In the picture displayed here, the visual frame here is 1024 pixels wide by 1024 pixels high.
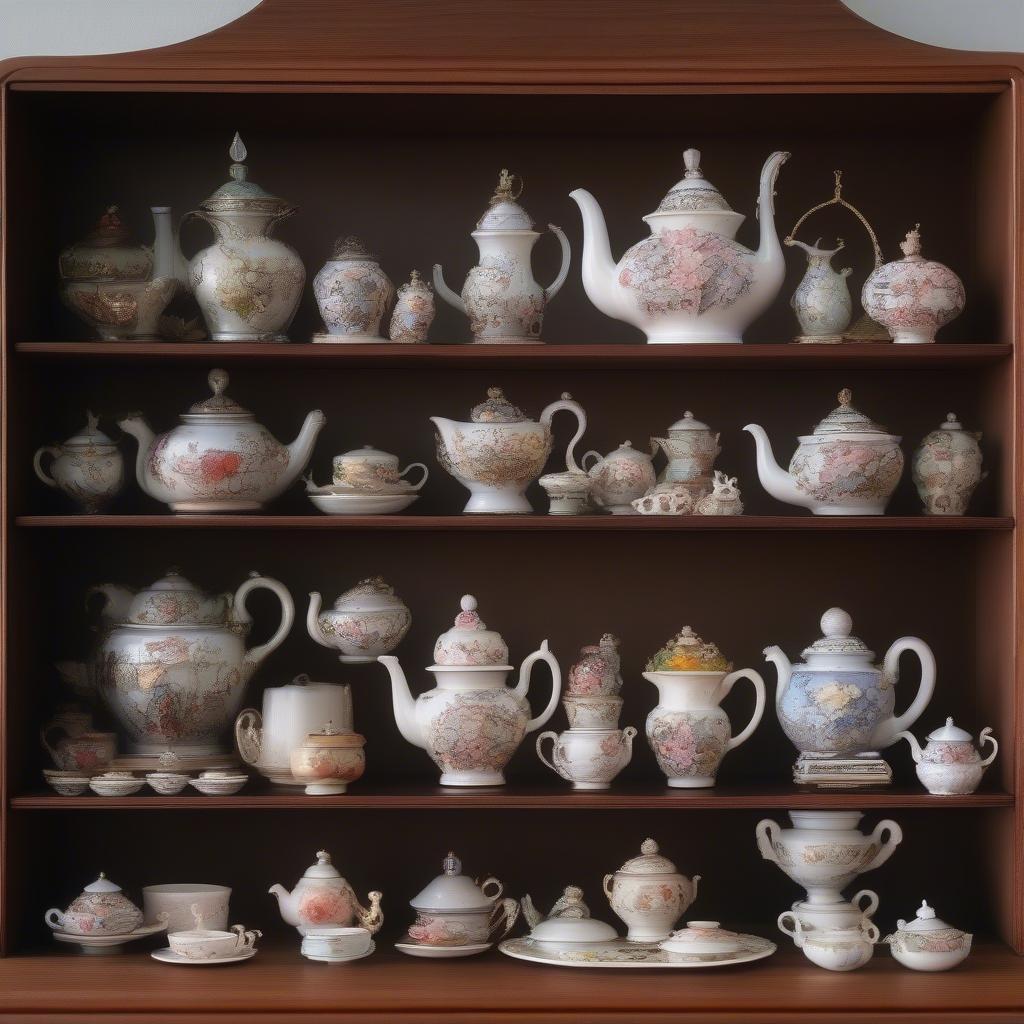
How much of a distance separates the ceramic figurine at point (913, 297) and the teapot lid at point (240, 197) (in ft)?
3.34

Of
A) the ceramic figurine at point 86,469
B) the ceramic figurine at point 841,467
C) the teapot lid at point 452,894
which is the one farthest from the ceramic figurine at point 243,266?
the teapot lid at point 452,894

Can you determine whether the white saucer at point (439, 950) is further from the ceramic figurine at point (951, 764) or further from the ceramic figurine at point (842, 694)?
the ceramic figurine at point (951, 764)

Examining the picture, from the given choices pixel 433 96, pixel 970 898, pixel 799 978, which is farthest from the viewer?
pixel 970 898

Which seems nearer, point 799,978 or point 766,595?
point 799,978

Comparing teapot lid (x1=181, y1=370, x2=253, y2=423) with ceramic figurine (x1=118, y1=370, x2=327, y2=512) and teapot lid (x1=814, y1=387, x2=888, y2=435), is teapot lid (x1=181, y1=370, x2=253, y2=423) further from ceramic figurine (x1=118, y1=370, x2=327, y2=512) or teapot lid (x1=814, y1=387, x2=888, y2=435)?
teapot lid (x1=814, y1=387, x2=888, y2=435)

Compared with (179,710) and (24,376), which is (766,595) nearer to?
(179,710)

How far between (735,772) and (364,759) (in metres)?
0.67

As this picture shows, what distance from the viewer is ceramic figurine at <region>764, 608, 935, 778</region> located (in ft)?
9.01

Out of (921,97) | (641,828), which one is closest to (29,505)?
(641,828)

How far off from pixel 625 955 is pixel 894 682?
0.66m

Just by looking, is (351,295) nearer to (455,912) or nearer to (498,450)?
(498,450)

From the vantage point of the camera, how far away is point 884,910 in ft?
9.75

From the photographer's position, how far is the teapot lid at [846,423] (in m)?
2.78

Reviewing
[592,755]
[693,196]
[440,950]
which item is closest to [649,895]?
[592,755]
